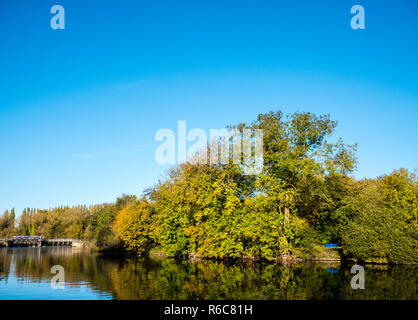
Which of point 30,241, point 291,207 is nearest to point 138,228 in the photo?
point 291,207

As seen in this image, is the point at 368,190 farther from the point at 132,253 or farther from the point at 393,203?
the point at 132,253

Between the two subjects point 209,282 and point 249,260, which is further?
point 249,260

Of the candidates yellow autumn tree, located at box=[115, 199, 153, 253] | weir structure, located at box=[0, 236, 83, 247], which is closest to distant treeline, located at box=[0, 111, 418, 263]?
yellow autumn tree, located at box=[115, 199, 153, 253]

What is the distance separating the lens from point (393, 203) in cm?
3066

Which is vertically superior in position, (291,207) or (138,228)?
(291,207)

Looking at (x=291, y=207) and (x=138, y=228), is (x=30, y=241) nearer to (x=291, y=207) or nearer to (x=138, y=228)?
(x=138, y=228)

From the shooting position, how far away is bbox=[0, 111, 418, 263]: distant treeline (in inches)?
1182

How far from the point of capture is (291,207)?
33.7 metres

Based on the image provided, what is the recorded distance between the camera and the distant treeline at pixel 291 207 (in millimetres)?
30016

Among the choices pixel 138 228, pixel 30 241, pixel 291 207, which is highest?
pixel 291 207

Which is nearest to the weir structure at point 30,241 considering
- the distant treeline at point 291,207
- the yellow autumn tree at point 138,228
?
the yellow autumn tree at point 138,228

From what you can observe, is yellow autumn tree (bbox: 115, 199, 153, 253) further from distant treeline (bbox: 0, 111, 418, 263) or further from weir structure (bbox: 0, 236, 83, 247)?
weir structure (bbox: 0, 236, 83, 247)
